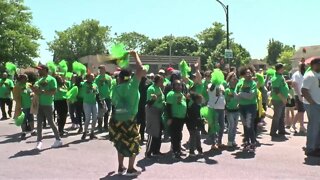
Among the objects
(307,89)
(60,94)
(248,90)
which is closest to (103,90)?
(60,94)

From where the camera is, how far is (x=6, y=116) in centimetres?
1714

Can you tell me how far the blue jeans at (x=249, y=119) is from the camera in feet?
28.9

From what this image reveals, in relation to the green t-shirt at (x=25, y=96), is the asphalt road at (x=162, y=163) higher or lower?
lower

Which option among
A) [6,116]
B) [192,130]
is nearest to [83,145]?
[192,130]

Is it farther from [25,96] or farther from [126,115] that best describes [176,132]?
[25,96]

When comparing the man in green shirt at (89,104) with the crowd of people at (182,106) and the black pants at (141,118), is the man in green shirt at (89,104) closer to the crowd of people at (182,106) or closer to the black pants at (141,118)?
the crowd of people at (182,106)

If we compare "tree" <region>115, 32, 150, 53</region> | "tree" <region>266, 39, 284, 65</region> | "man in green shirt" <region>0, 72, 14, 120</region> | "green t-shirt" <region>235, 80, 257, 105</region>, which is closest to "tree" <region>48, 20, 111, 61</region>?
"tree" <region>115, 32, 150, 53</region>

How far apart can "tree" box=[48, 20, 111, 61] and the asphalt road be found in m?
73.1

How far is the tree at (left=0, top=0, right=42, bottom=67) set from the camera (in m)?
48.1

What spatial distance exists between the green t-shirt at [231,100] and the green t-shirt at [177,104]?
145 cm

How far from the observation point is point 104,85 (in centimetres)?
1207

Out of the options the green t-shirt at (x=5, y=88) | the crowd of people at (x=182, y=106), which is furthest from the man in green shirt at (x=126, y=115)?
the green t-shirt at (x=5, y=88)

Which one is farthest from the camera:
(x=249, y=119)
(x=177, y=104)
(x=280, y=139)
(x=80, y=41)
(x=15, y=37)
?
(x=80, y=41)

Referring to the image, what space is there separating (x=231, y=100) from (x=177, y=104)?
1642 millimetres
